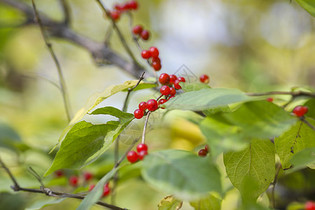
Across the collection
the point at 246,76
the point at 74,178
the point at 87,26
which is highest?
the point at 87,26

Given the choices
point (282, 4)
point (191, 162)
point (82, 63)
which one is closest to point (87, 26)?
point (82, 63)

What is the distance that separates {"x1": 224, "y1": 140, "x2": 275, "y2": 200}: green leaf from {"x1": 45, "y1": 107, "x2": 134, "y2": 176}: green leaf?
0.20 m

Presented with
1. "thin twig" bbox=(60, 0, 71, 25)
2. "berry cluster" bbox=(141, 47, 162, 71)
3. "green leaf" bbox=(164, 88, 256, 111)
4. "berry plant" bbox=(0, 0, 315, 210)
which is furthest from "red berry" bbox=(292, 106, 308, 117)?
"thin twig" bbox=(60, 0, 71, 25)

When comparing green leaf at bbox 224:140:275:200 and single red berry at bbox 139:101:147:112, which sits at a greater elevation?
single red berry at bbox 139:101:147:112

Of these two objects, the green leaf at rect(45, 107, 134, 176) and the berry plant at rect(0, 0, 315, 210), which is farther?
the green leaf at rect(45, 107, 134, 176)

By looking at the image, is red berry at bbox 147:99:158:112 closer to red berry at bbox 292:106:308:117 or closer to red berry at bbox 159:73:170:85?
red berry at bbox 159:73:170:85

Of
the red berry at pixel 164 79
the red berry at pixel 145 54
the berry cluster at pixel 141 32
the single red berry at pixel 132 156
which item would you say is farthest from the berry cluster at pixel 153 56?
the single red berry at pixel 132 156

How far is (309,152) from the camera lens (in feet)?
1.49

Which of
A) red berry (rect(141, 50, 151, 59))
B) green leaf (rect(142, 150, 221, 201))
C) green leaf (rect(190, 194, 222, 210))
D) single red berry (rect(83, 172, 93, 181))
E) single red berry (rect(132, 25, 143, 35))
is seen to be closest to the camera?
green leaf (rect(142, 150, 221, 201))

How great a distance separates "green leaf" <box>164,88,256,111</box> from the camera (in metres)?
0.42

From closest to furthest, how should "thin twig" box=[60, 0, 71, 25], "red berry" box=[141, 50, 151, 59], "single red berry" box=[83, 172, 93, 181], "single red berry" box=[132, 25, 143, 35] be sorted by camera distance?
"red berry" box=[141, 50, 151, 59] → "single red berry" box=[132, 25, 143, 35] → "single red berry" box=[83, 172, 93, 181] → "thin twig" box=[60, 0, 71, 25]

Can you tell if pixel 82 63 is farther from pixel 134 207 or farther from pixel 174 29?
pixel 134 207

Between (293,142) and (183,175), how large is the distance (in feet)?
0.85

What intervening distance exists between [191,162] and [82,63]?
3.23 m
